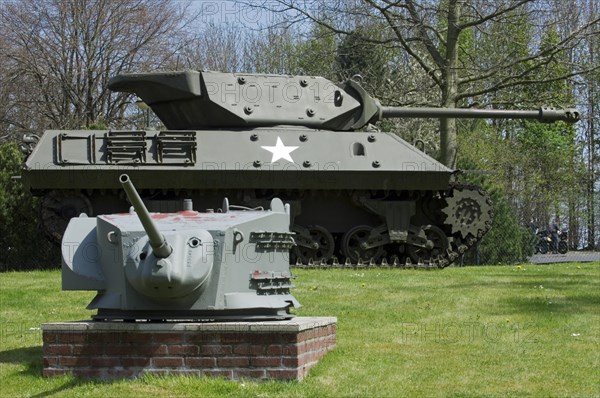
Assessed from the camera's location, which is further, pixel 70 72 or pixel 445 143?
pixel 70 72

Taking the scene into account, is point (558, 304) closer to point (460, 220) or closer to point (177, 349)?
point (177, 349)

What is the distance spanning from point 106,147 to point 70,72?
1537 centimetres

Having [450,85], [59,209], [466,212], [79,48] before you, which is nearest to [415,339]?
[59,209]

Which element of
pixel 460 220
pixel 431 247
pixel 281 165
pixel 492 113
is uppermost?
pixel 492 113

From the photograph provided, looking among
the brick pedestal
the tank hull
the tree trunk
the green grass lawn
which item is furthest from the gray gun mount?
the tree trunk

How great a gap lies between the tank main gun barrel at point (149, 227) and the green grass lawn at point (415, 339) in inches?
38.5

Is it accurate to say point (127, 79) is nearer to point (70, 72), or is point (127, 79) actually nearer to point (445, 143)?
point (445, 143)

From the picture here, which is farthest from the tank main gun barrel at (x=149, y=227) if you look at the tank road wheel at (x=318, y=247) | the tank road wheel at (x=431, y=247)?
the tank road wheel at (x=431, y=247)

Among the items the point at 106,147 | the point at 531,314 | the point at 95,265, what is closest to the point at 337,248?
the point at 106,147

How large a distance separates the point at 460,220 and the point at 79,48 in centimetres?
1660

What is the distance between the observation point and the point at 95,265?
32.2 ft

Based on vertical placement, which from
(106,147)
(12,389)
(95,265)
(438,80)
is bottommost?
(12,389)

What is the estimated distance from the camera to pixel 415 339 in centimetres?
1149

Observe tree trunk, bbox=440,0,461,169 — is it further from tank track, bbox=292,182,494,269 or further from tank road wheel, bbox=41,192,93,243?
tank road wheel, bbox=41,192,93,243
